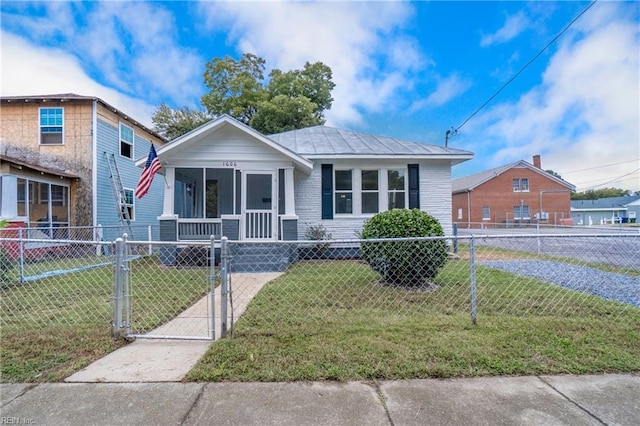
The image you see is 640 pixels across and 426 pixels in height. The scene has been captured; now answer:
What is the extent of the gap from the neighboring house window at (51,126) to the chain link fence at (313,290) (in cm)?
660

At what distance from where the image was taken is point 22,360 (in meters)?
3.09

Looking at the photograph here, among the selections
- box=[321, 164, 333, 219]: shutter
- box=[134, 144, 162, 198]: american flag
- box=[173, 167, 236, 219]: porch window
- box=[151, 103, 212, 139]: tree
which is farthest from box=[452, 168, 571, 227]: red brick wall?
box=[134, 144, 162, 198]: american flag

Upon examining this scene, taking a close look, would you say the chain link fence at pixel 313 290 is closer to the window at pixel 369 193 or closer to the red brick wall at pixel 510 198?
the window at pixel 369 193

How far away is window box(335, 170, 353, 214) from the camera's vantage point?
10922mm

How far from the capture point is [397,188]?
36.4 feet

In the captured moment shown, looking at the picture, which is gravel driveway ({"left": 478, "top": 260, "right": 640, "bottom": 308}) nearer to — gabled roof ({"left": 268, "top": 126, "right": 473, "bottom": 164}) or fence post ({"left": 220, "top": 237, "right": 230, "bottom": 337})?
gabled roof ({"left": 268, "top": 126, "right": 473, "bottom": 164})

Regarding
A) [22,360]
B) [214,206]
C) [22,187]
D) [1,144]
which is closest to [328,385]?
[22,360]

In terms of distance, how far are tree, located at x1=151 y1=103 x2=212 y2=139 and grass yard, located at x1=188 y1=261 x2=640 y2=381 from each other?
25.4 meters

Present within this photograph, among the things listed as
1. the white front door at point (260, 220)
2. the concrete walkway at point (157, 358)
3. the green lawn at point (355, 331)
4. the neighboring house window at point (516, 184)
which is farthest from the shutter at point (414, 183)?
the neighboring house window at point (516, 184)

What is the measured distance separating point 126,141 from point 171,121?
1441 centimetres

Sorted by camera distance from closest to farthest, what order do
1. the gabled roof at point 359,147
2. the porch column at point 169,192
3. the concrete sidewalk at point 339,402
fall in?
the concrete sidewalk at point 339,402 → the porch column at point 169,192 → the gabled roof at point 359,147

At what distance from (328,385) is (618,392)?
236 cm

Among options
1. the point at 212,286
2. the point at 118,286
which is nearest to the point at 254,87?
the point at 118,286

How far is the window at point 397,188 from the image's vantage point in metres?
11.1
